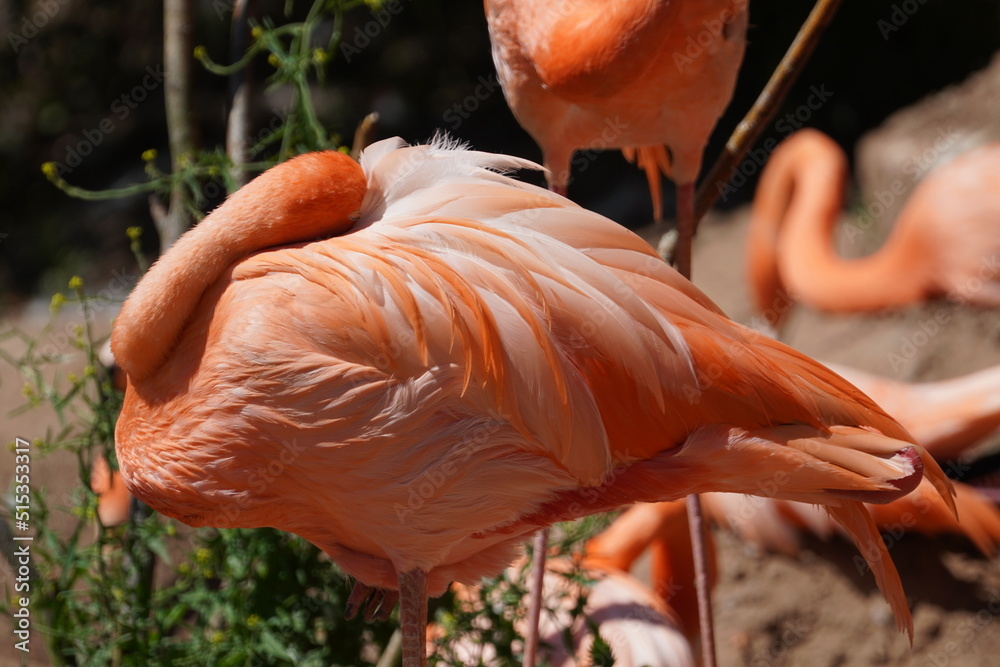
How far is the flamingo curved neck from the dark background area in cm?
174

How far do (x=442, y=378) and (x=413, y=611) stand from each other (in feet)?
1.71

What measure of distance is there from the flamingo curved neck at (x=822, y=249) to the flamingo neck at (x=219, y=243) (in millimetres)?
3057

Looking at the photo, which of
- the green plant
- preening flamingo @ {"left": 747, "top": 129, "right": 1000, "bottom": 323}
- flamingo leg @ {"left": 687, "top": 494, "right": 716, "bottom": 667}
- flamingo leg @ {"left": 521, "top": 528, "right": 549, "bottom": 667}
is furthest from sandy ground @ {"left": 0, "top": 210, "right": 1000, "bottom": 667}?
flamingo leg @ {"left": 521, "top": 528, "right": 549, "bottom": 667}

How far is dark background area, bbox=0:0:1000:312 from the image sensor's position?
6070mm

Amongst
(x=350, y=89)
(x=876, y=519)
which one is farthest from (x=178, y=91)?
(x=350, y=89)

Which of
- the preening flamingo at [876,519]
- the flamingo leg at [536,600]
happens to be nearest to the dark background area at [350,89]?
the preening flamingo at [876,519]

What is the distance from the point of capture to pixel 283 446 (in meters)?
1.54

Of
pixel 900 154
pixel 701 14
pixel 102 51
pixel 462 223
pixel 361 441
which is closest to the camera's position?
pixel 361 441

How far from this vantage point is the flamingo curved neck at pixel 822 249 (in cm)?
424

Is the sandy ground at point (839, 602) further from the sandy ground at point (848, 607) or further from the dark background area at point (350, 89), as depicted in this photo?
the dark background area at point (350, 89)

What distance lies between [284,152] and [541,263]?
1249 millimetres

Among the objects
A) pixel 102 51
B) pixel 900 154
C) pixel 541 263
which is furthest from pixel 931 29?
pixel 541 263

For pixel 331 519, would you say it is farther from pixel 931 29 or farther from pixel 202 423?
pixel 931 29

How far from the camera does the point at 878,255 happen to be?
4430 millimetres
